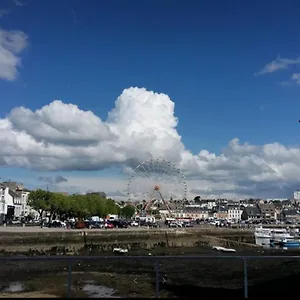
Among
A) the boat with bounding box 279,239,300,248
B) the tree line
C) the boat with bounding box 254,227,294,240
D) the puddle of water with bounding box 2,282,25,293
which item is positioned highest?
the tree line

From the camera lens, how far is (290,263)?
135 ft

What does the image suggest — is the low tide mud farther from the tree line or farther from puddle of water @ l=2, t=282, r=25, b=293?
the tree line

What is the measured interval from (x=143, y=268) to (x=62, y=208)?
73895mm

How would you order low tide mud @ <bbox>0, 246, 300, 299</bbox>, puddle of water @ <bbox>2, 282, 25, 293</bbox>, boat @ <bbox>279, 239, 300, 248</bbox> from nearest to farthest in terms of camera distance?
1. low tide mud @ <bbox>0, 246, 300, 299</bbox>
2. puddle of water @ <bbox>2, 282, 25, 293</bbox>
3. boat @ <bbox>279, 239, 300, 248</bbox>

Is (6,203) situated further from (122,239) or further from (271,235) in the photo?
(271,235)

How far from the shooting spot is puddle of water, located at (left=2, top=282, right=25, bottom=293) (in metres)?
24.2

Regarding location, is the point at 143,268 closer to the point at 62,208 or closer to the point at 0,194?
the point at 62,208

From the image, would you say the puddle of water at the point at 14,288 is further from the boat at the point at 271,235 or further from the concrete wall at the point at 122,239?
the boat at the point at 271,235

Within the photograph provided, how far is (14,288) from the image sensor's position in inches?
1001

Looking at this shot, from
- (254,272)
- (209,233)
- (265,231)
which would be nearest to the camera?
(254,272)

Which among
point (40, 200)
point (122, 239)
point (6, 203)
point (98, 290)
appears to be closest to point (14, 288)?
point (98, 290)

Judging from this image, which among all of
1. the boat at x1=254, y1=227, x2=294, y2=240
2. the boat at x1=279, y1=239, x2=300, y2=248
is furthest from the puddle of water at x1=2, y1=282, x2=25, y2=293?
the boat at x1=254, y1=227, x2=294, y2=240

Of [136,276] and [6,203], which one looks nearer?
[136,276]

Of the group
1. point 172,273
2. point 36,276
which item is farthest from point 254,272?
point 36,276
